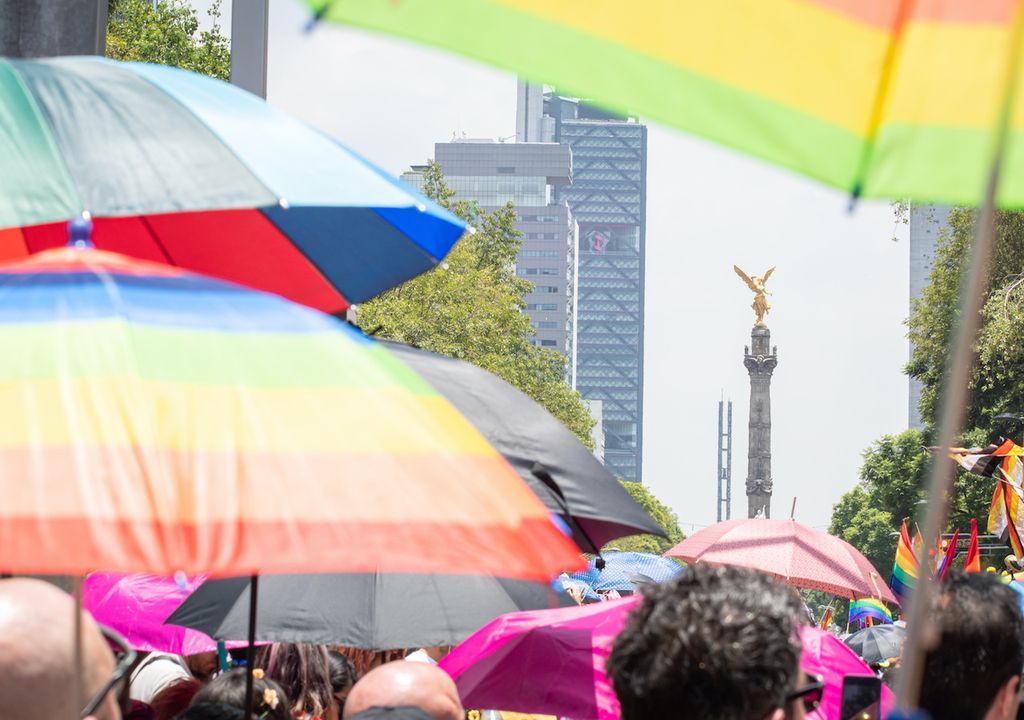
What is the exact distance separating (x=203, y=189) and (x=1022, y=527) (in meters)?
20.3

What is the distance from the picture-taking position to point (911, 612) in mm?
2098

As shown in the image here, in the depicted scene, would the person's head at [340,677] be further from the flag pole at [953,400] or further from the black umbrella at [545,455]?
the flag pole at [953,400]

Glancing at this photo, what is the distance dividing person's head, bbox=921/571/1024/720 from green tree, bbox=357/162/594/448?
33.7 metres

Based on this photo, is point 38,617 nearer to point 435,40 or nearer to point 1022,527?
point 435,40

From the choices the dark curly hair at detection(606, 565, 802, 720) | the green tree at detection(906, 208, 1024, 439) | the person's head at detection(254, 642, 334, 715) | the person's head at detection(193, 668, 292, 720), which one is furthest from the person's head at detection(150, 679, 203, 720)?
the green tree at detection(906, 208, 1024, 439)

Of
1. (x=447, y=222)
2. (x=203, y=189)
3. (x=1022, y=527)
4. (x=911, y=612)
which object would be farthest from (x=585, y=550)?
(x=1022, y=527)

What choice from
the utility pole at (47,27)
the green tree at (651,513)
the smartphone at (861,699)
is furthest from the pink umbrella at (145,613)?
the green tree at (651,513)

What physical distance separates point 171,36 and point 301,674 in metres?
32.4

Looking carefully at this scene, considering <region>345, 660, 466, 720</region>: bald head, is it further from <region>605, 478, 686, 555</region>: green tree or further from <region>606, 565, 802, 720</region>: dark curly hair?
<region>605, 478, 686, 555</region>: green tree

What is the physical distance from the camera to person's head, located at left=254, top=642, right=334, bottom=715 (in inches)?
242

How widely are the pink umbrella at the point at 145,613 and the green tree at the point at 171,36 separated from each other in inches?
1114

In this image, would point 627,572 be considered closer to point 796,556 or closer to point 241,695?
point 796,556

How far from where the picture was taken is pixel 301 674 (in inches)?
244

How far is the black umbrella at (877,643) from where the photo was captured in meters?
12.6
